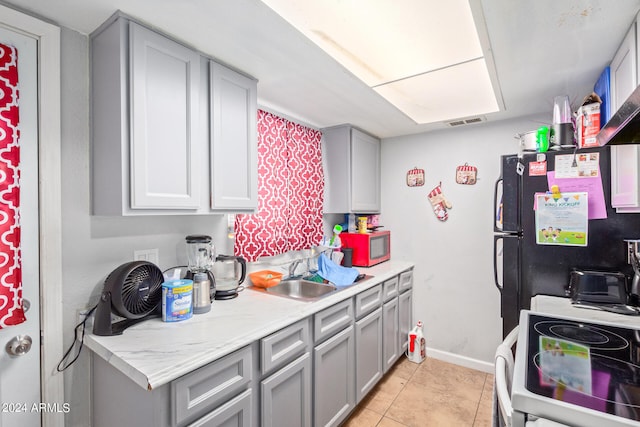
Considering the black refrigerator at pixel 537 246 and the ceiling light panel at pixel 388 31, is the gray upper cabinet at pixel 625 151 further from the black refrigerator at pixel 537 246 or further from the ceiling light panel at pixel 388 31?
the ceiling light panel at pixel 388 31

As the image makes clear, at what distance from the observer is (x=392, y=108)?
229cm

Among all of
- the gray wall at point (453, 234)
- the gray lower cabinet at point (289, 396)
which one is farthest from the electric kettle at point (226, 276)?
the gray wall at point (453, 234)

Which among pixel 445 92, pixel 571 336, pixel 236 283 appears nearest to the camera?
pixel 571 336

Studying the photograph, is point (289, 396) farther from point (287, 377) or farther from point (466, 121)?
point (466, 121)

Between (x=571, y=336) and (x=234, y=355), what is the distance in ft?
4.29

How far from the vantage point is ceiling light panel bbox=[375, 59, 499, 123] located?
1.91 metres

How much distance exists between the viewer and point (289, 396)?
151cm

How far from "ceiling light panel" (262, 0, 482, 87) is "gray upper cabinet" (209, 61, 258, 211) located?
0.48m

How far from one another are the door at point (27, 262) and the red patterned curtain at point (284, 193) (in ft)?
3.34

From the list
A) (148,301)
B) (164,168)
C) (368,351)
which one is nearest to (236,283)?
Answer: (148,301)

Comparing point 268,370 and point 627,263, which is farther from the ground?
point 627,263

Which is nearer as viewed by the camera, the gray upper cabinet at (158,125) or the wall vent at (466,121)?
the gray upper cabinet at (158,125)

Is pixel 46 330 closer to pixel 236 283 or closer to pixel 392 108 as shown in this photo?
pixel 236 283

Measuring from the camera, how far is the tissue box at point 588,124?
1596 mm
